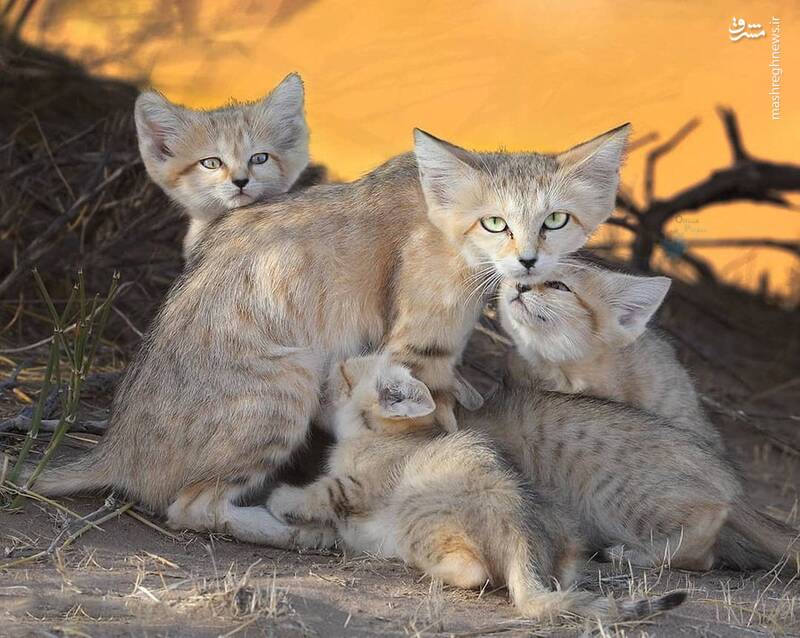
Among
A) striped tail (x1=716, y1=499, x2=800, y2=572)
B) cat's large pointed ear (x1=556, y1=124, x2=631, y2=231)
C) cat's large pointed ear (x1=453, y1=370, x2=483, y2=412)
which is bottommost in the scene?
striped tail (x1=716, y1=499, x2=800, y2=572)

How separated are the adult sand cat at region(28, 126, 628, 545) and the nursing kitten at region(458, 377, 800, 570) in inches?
17.1

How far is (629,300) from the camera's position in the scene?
465cm

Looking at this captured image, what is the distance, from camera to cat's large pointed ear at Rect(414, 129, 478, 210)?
4050mm

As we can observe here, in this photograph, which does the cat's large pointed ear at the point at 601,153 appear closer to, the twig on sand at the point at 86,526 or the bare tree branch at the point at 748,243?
the twig on sand at the point at 86,526

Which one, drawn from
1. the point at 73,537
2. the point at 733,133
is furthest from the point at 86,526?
the point at 733,133

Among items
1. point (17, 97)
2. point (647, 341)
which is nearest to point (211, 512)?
point (647, 341)

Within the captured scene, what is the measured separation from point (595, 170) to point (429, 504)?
1491 mm

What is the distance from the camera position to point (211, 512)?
4.09 m

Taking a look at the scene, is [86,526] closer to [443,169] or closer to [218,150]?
[218,150]

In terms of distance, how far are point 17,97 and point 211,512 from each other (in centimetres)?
468

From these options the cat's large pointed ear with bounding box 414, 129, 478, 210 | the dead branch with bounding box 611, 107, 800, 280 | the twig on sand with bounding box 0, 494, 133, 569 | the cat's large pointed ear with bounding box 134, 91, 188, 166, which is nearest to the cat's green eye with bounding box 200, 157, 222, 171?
the cat's large pointed ear with bounding box 134, 91, 188, 166

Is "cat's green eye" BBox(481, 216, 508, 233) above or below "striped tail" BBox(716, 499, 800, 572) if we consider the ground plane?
above

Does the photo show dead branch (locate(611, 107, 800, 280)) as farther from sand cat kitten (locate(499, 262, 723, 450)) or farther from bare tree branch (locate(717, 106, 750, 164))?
sand cat kitten (locate(499, 262, 723, 450))

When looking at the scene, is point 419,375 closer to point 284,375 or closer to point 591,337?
point 284,375
